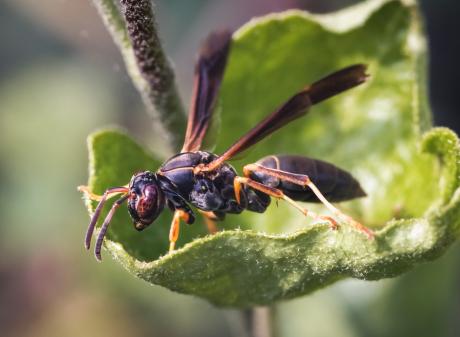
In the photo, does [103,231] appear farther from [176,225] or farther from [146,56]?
[146,56]

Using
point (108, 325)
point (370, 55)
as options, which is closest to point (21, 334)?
point (108, 325)

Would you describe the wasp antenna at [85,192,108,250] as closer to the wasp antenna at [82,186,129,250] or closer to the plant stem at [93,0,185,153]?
the wasp antenna at [82,186,129,250]

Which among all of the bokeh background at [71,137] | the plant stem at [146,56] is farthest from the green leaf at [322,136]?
the bokeh background at [71,137]

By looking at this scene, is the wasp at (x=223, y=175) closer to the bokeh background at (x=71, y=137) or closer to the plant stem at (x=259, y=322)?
the plant stem at (x=259, y=322)

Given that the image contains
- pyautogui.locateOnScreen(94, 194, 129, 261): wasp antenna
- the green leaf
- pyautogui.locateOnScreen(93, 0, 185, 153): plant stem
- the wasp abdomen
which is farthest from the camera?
the wasp abdomen

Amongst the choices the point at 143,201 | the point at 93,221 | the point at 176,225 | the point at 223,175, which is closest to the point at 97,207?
the point at 93,221

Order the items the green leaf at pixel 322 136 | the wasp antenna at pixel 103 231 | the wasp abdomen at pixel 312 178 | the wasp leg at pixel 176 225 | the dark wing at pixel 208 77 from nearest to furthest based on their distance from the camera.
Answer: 1. the wasp antenna at pixel 103 231
2. the green leaf at pixel 322 136
3. the wasp leg at pixel 176 225
4. the wasp abdomen at pixel 312 178
5. the dark wing at pixel 208 77

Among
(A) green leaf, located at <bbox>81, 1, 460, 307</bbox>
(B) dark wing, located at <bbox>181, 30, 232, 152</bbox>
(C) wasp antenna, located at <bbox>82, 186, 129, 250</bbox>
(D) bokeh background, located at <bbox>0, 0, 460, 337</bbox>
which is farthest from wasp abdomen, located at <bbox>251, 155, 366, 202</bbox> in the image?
(D) bokeh background, located at <bbox>0, 0, 460, 337</bbox>
